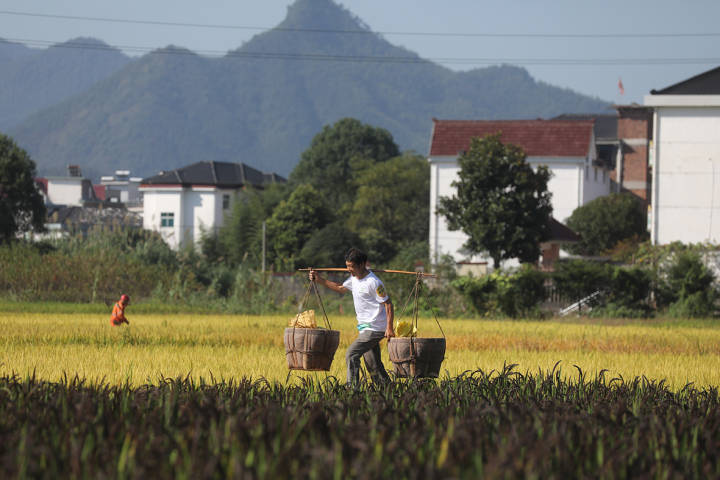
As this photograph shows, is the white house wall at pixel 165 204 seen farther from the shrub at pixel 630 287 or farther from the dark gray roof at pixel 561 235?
the shrub at pixel 630 287

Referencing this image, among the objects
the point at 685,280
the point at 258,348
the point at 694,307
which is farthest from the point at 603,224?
the point at 258,348

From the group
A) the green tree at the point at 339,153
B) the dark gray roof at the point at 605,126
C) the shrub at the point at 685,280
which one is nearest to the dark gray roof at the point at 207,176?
the green tree at the point at 339,153

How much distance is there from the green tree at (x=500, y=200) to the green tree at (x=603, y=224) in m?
15.9

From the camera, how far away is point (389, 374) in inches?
486

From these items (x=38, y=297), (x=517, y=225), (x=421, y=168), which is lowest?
(x=38, y=297)

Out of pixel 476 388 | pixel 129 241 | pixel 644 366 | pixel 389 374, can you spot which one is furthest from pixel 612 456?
Answer: pixel 129 241

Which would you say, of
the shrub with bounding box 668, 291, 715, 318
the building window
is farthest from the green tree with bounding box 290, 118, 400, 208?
the shrub with bounding box 668, 291, 715, 318

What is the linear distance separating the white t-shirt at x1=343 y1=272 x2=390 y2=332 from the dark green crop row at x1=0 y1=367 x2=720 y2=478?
6.63 feet

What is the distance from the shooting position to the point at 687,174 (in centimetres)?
4384

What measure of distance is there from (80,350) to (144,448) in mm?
10571

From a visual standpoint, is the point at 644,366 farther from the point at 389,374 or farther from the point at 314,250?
the point at 314,250

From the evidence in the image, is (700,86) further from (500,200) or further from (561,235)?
(561,235)

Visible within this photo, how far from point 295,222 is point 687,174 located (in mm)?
26895

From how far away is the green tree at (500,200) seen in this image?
45.5 metres
